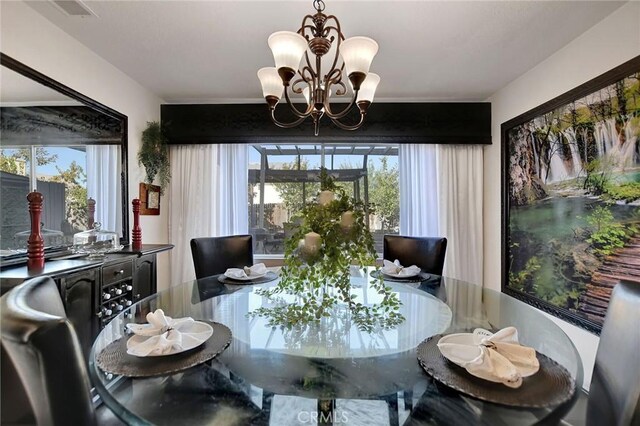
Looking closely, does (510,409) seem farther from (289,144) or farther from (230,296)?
(289,144)

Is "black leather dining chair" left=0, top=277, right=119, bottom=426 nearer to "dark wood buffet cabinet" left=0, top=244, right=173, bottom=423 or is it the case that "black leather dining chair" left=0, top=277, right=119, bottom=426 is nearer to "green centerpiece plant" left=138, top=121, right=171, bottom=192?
"dark wood buffet cabinet" left=0, top=244, right=173, bottom=423

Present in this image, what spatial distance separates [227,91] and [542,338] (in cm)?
314

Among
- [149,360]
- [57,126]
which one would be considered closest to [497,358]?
[149,360]

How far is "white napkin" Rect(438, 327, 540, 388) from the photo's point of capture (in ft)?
2.87

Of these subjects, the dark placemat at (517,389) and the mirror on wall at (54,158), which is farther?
the mirror on wall at (54,158)

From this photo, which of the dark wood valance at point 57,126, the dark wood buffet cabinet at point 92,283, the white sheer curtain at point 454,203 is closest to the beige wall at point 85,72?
the dark wood valance at point 57,126

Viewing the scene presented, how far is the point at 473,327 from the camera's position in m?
1.37

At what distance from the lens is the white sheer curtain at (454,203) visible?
345cm

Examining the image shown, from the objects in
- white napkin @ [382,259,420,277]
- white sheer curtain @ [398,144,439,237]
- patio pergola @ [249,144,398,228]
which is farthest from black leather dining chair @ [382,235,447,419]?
patio pergola @ [249,144,398,228]

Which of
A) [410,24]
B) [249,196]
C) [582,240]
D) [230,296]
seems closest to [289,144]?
[249,196]

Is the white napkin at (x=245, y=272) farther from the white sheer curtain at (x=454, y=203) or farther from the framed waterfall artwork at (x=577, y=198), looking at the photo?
the framed waterfall artwork at (x=577, y=198)

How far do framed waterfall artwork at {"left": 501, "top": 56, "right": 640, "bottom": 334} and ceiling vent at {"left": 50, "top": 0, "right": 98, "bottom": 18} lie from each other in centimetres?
321

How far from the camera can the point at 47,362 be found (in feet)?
2.36

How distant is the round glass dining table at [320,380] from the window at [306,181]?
7.45 feet
